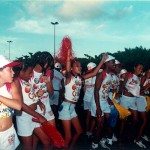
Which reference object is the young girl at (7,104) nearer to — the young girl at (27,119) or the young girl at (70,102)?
the young girl at (27,119)

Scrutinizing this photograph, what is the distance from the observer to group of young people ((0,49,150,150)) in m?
3.88

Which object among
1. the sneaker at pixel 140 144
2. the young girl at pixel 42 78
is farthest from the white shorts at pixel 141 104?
the young girl at pixel 42 78

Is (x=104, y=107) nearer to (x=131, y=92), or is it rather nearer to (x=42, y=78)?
(x=131, y=92)

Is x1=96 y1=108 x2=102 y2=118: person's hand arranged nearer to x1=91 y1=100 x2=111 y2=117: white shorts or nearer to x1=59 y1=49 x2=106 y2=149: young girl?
x1=91 y1=100 x2=111 y2=117: white shorts

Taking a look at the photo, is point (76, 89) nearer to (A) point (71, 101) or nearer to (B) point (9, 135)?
(A) point (71, 101)

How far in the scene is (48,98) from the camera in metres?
6.37

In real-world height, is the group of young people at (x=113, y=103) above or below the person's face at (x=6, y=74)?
below

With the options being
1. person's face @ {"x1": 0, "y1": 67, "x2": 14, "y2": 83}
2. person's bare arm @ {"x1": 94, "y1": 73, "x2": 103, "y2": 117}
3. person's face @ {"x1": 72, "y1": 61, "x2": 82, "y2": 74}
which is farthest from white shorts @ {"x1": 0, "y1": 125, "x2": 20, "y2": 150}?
person's bare arm @ {"x1": 94, "y1": 73, "x2": 103, "y2": 117}

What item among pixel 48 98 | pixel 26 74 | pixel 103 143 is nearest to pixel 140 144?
pixel 103 143

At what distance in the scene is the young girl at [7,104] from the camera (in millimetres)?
3660

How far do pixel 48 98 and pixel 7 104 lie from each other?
9.07 ft

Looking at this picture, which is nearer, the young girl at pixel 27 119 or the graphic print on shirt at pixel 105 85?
the young girl at pixel 27 119

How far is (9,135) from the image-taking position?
3.93 metres

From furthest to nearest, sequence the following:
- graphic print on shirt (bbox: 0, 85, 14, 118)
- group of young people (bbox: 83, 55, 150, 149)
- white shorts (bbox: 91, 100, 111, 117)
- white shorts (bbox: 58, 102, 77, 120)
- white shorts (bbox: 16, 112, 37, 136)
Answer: white shorts (bbox: 91, 100, 111, 117), group of young people (bbox: 83, 55, 150, 149), white shorts (bbox: 58, 102, 77, 120), white shorts (bbox: 16, 112, 37, 136), graphic print on shirt (bbox: 0, 85, 14, 118)
